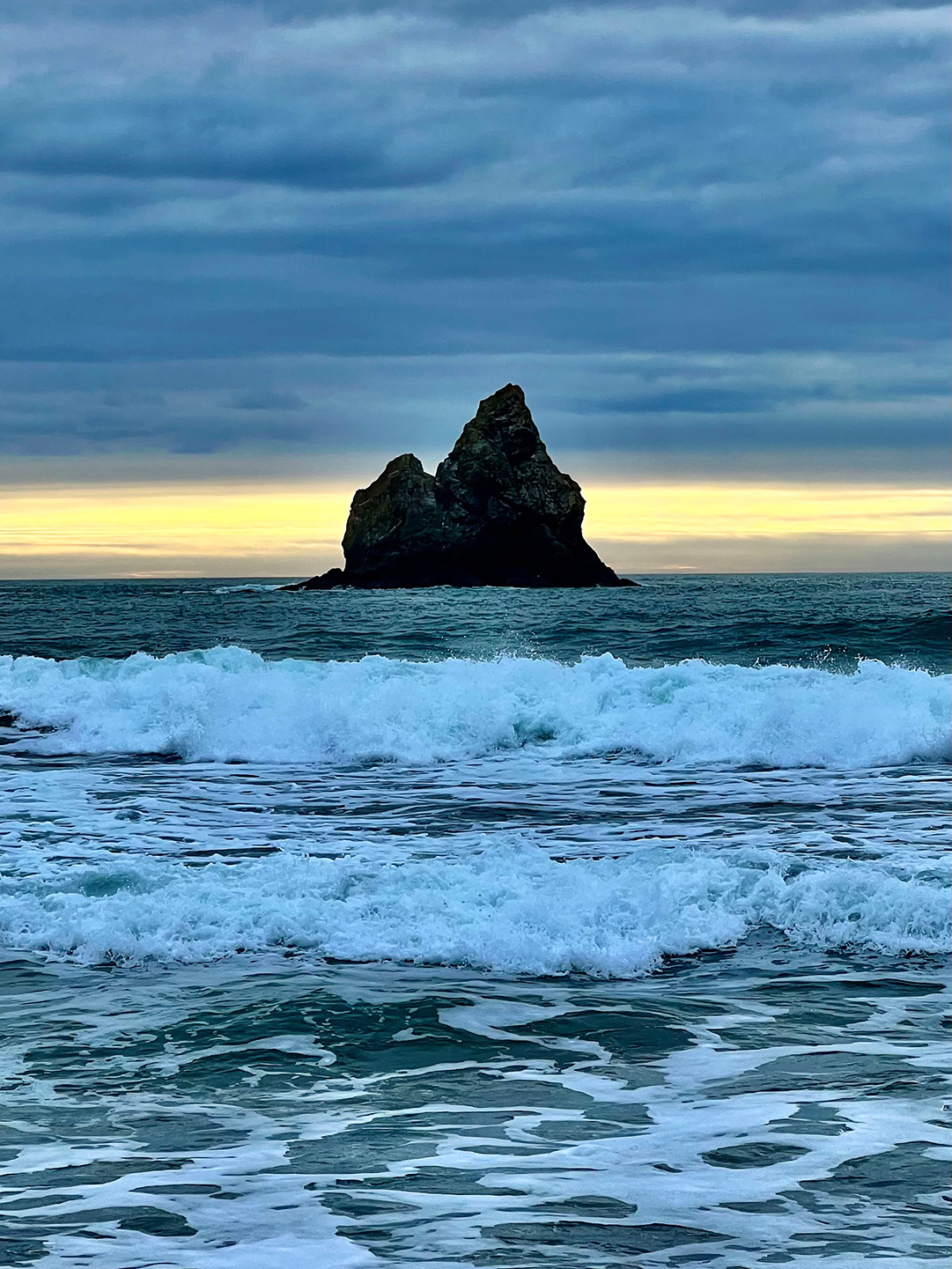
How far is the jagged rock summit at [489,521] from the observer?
9844 centimetres

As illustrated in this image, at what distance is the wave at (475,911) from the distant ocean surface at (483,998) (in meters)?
0.03

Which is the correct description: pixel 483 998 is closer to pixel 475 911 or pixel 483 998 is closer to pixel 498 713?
pixel 475 911

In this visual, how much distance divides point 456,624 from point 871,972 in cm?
3928

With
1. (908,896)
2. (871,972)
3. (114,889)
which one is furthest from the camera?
(114,889)

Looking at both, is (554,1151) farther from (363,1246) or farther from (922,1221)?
(922,1221)

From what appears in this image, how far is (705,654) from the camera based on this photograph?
32344mm

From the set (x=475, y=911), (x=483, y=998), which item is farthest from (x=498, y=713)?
(x=483, y=998)

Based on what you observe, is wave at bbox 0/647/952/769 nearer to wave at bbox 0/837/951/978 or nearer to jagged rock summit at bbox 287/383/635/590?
wave at bbox 0/837/951/978

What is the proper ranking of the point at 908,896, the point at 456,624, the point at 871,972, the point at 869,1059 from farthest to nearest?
the point at 456,624
the point at 908,896
the point at 871,972
the point at 869,1059

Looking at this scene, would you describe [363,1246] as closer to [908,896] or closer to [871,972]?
[871,972]

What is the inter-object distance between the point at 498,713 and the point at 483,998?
12.5 m

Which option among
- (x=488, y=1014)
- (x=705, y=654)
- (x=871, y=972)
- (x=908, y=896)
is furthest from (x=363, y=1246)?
(x=705, y=654)

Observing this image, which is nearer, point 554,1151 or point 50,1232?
point 50,1232

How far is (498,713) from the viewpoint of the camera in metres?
20.0
